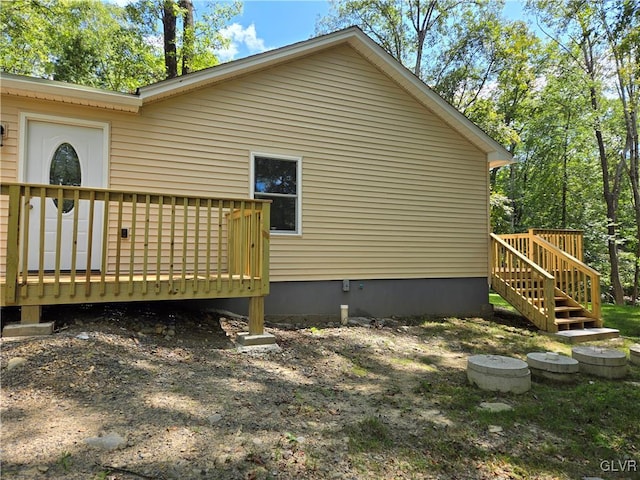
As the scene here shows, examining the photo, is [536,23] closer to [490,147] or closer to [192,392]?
[490,147]

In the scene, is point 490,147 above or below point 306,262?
above

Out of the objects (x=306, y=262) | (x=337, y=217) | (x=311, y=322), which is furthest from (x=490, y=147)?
(x=311, y=322)

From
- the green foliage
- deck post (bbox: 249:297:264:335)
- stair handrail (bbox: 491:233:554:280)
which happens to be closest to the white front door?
deck post (bbox: 249:297:264:335)

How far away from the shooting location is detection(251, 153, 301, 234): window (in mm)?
6586

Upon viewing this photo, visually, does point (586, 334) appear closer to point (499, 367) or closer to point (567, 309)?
point (567, 309)

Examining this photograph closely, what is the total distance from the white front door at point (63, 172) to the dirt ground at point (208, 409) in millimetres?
950

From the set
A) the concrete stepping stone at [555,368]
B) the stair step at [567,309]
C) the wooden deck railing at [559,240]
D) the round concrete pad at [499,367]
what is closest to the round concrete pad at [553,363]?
the concrete stepping stone at [555,368]

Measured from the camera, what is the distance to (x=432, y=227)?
8.03 m

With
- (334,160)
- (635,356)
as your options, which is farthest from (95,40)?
(635,356)

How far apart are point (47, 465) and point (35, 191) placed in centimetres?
271

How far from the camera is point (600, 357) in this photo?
4523 millimetres

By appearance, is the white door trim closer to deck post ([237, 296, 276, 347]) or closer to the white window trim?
the white window trim

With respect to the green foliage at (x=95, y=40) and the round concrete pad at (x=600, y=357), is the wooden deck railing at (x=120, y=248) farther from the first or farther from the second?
the green foliage at (x=95, y=40)

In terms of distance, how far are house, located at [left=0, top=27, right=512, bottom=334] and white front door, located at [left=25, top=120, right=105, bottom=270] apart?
21 mm
